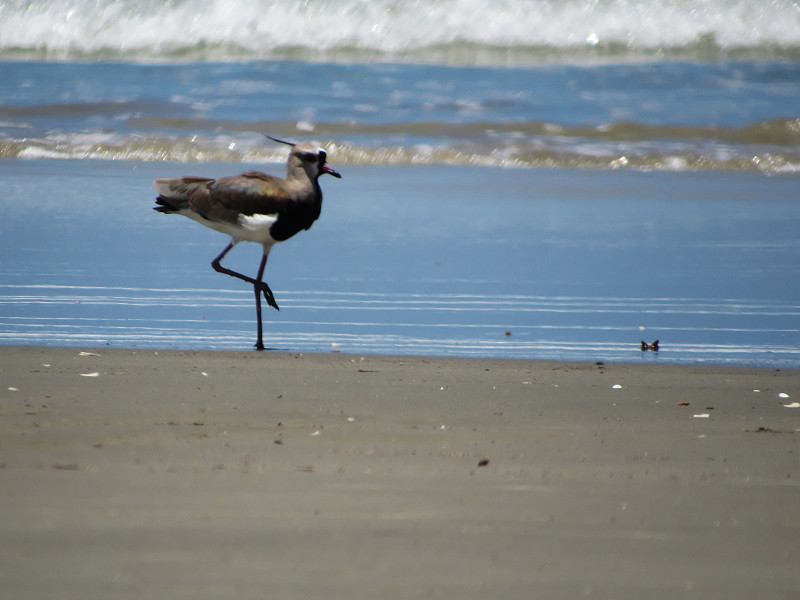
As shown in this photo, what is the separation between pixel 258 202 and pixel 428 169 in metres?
6.32

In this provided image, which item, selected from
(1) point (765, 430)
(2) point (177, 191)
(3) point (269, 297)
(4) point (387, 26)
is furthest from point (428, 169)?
(4) point (387, 26)

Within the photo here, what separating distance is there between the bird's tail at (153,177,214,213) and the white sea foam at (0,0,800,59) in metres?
15.6

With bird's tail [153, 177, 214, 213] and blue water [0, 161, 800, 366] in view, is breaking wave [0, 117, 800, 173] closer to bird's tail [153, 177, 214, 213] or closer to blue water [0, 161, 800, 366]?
blue water [0, 161, 800, 366]

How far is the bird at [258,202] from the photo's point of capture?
19.7ft

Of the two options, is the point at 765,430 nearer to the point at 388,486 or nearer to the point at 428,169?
the point at 388,486

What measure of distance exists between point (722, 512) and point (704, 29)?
2067 centimetres

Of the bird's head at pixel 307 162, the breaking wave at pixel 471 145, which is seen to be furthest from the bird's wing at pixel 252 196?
the breaking wave at pixel 471 145

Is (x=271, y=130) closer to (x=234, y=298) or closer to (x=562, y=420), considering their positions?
(x=234, y=298)

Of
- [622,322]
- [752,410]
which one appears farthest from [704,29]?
[752,410]

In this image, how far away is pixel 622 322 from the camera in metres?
5.71

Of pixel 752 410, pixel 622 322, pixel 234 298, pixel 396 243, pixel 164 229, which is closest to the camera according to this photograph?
pixel 752 410

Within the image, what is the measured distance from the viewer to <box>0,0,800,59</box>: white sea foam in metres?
21.5

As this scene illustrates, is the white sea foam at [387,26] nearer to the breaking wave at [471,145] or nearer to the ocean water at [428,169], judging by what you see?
the ocean water at [428,169]

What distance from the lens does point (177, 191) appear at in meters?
6.31
